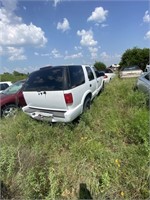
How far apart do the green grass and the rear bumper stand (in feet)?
0.65

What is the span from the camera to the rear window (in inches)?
201

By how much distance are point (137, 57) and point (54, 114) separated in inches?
1549

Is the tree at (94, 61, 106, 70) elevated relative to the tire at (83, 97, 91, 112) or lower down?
lower down

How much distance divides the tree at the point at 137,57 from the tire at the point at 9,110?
116ft

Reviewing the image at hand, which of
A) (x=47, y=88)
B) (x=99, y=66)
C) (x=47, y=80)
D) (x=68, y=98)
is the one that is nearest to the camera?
(x=68, y=98)

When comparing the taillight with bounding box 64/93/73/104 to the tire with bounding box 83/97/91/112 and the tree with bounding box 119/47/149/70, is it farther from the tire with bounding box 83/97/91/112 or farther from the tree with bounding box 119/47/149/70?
the tree with bounding box 119/47/149/70

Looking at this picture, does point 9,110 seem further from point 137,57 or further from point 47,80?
point 137,57

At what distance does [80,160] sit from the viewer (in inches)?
146

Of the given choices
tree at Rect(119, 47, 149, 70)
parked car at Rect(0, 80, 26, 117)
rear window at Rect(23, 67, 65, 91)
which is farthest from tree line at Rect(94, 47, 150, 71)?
rear window at Rect(23, 67, 65, 91)

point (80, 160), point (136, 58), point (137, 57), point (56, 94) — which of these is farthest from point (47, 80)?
point (137, 57)

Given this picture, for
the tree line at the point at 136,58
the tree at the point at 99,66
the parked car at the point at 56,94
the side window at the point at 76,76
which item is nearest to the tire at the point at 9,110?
the parked car at the point at 56,94

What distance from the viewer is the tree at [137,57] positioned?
4003 centimetres

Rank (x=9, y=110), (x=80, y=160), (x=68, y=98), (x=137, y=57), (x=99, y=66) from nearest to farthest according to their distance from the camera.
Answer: (x=80, y=160), (x=68, y=98), (x=9, y=110), (x=137, y=57), (x=99, y=66)

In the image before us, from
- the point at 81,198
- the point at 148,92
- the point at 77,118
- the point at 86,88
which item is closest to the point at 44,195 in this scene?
the point at 81,198
